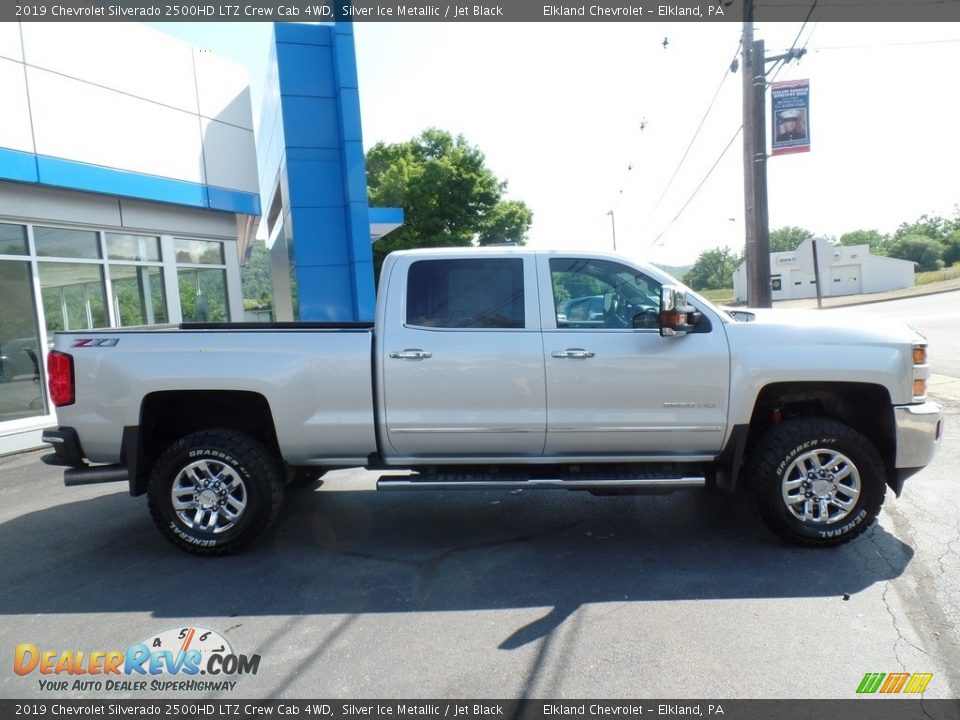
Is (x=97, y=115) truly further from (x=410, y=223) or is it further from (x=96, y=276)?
(x=410, y=223)

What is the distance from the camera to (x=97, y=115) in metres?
10.4

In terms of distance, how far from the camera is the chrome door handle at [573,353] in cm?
452

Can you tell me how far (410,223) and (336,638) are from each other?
99.1 ft

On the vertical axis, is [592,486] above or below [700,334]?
below

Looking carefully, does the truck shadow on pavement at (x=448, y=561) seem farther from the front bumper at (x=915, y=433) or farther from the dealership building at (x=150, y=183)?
the dealership building at (x=150, y=183)

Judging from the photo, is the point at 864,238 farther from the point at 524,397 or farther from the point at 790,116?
the point at 524,397

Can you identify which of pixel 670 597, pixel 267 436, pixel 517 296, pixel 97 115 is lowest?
pixel 670 597

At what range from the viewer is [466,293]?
4.80 m

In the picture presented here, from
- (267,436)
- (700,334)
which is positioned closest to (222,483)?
(267,436)

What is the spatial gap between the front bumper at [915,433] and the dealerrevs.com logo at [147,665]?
4.13 m

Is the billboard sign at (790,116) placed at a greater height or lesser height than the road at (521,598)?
greater

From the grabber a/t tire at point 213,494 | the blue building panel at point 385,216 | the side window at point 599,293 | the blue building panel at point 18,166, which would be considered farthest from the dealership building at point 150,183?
the side window at point 599,293

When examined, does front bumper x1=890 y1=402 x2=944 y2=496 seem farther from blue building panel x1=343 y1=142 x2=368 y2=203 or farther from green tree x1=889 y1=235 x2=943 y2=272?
green tree x1=889 y1=235 x2=943 y2=272

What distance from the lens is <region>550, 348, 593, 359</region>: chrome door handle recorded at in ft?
14.8
